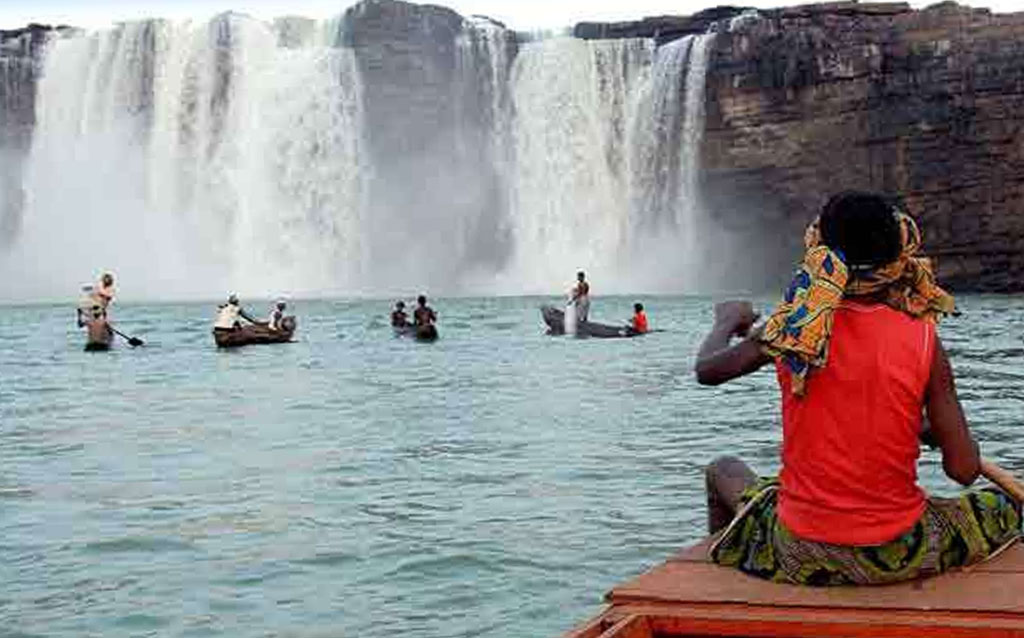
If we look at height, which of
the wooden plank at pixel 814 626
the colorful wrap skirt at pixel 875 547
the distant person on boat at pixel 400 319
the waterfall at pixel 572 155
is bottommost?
the distant person on boat at pixel 400 319

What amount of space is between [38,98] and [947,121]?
30307 millimetres

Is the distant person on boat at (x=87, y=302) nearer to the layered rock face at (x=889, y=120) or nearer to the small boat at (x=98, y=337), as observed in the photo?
the small boat at (x=98, y=337)

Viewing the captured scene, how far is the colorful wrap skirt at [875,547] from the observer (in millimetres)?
4336

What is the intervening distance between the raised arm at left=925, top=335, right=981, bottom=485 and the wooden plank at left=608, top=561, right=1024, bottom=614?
0.29 metres

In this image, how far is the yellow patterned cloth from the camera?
415 centimetres

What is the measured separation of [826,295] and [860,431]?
0.41m

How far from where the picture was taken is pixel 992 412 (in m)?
14.4

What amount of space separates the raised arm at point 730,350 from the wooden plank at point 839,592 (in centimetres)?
54

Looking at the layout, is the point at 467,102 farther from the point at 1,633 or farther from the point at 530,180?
the point at 1,633

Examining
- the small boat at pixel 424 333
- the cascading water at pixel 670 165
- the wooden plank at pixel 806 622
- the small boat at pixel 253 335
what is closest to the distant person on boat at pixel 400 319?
the small boat at pixel 424 333

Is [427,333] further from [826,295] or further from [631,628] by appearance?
[631,628]

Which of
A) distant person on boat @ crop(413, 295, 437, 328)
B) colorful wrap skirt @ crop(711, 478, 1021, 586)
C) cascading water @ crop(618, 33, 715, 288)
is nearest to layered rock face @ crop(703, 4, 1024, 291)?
cascading water @ crop(618, 33, 715, 288)

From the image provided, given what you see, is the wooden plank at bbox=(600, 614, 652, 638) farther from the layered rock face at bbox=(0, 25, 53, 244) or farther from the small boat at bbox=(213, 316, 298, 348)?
the layered rock face at bbox=(0, 25, 53, 244)

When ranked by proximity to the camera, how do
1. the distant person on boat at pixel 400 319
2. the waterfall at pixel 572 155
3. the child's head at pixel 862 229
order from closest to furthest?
the child's head at pixel 862 229 < the distant person on boat at pixel 400 319 < the waterfall at pixel 572 155
